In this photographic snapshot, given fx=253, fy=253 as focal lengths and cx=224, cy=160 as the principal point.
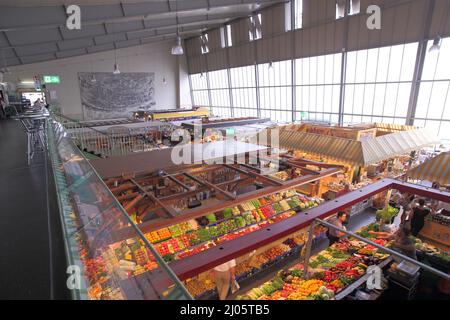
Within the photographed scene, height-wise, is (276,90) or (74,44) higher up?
(74,44)

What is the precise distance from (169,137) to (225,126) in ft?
10.1

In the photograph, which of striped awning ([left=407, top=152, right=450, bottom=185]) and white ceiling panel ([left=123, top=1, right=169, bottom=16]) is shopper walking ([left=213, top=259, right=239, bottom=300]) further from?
white ceiling panel ([left=123, top=1, right=169, bottom=16])

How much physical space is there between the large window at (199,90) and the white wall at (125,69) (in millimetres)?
919

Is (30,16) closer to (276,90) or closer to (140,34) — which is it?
(140,34)

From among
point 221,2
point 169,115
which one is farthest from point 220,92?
point 221,2

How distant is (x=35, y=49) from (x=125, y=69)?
12.3 m

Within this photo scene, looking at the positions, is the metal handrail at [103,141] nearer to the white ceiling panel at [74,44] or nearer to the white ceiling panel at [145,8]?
the white ceiling panel at [74,44]

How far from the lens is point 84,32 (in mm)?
10172

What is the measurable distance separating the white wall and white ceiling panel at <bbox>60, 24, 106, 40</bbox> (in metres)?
12.0

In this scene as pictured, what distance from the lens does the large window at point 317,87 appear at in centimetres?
1365

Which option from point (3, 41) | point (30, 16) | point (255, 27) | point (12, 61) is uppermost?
point (255, 27)

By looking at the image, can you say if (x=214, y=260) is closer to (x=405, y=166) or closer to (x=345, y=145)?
(x=345, y=145)

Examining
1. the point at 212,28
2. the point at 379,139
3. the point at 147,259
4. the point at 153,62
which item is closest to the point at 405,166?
the point at 379,139

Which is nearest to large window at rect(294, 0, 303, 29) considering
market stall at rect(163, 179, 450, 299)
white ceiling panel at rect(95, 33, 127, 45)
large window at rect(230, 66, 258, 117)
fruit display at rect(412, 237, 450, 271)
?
large window at rect(230, 66, 258, 117)
